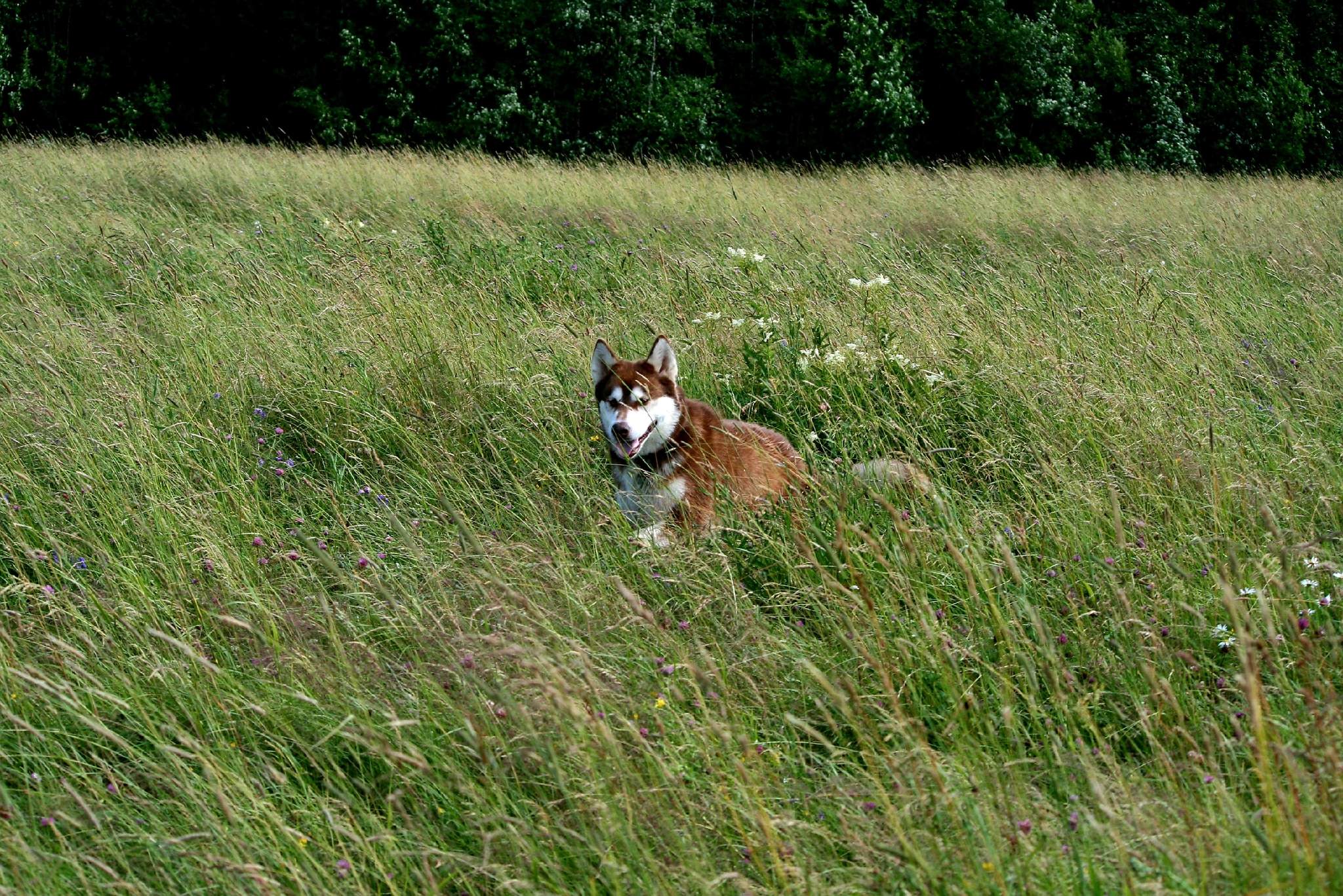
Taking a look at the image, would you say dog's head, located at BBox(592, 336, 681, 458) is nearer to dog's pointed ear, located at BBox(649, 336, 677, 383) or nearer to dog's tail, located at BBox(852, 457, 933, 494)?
dog's pointed ear, located at BBox(649, 336, 677, 383)

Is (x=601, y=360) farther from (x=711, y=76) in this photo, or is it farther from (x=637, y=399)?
(x=711, y=76)

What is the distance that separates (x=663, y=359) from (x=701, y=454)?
1.25ft

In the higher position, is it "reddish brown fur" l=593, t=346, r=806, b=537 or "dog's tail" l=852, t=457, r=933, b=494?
"dog's tail" l=852, t=457, r=933, b=494

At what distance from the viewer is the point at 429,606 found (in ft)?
9.61

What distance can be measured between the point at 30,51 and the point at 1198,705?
2396 cm

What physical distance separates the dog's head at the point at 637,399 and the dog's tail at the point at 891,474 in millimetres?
749

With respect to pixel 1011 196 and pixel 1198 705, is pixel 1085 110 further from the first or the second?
pixel 1198 705

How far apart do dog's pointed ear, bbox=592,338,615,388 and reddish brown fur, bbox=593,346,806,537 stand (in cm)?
2

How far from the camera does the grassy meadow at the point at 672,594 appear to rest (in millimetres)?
1924

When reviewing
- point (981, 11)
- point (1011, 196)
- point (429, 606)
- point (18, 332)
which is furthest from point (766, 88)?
point (429, 606)

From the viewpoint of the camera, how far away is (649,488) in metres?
4.00

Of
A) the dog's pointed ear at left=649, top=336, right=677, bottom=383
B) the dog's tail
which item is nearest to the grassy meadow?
the dog's tail

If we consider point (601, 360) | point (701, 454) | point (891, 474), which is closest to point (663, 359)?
point (601, 360)

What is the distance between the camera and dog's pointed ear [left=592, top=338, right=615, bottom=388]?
4019 millimetres
